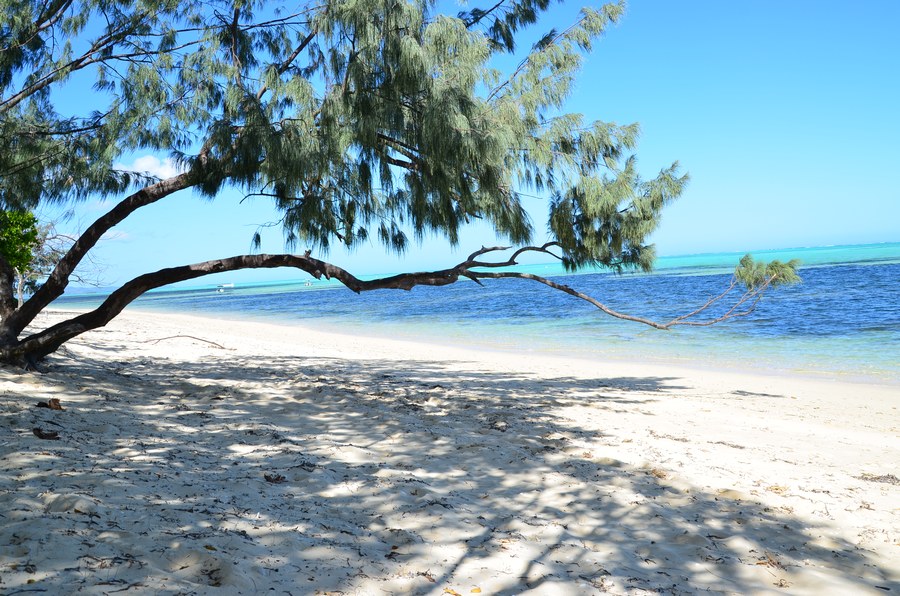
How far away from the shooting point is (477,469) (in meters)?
3.79

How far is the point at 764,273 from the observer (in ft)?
16.9

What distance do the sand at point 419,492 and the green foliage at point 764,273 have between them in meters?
1.27

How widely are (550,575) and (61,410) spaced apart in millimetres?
3429

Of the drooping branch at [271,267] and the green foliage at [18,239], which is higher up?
the green foliage at [18,239]

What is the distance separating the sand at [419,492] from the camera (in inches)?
91.5

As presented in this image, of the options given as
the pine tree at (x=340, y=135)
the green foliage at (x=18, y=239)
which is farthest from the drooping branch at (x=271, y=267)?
the green foliage at (x=18, y=239)

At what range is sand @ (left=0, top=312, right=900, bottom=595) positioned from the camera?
2324 mm

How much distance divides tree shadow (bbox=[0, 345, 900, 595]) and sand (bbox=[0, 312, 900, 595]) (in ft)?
0.04

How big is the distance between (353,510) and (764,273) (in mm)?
3897

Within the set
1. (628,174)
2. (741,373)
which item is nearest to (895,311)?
(741,373)

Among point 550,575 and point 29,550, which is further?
point 550,575

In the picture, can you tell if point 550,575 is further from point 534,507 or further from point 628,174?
point 628,174

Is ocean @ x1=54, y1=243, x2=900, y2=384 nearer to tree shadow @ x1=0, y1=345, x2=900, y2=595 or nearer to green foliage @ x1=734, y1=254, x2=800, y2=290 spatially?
green foliage @ x1=734, y1=254, x2=800, y2=290

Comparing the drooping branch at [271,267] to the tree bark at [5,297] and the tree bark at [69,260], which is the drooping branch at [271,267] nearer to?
the tree bark at [69,260]
